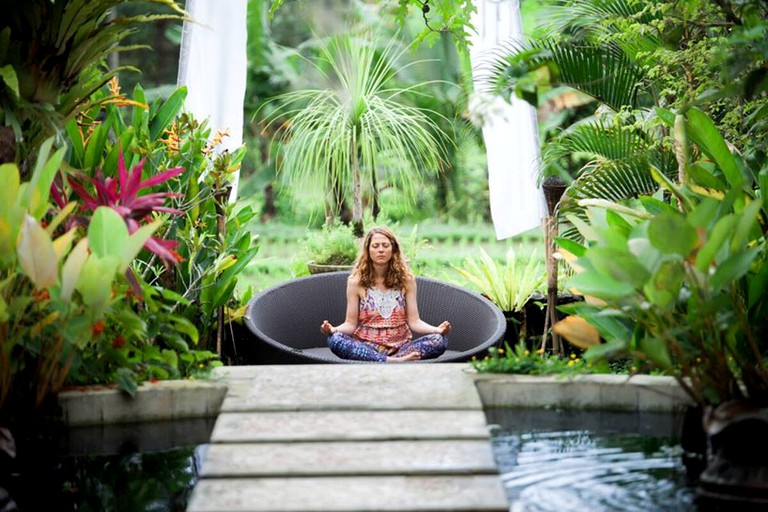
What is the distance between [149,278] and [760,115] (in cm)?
285

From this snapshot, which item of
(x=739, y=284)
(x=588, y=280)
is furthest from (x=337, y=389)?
(x=739, y=284)

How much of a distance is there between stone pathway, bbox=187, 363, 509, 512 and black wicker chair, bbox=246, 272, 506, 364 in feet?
5.15

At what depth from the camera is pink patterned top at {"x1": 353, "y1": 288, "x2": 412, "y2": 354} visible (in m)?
5.22

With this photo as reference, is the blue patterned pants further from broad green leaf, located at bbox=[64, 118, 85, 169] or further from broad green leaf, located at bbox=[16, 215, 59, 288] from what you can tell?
broad green leaf, located at bbox=[16, 215, 59, 288]

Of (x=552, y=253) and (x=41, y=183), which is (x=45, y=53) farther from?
(x=552, y=253)

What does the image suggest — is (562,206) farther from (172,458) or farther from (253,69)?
(253,69)

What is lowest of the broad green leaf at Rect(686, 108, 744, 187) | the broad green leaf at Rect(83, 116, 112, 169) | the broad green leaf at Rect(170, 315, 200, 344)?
the broad green leaf at Rect(170, 315, 200, 344)

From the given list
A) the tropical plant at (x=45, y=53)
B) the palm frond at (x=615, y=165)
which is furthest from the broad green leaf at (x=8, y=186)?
the palm frond at (x=615, y=165)

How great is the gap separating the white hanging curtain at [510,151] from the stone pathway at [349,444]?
3.25 meters

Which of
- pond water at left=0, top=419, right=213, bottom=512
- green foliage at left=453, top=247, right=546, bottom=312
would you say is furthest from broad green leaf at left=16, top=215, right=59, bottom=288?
green foliage at left=453, top=247, right=546, bottom=312

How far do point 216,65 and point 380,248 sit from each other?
1997 millimetres

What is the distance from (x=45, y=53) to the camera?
12.2 feet

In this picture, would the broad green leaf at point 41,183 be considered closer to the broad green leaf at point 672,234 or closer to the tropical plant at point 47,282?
the tropical plant at point 47,282

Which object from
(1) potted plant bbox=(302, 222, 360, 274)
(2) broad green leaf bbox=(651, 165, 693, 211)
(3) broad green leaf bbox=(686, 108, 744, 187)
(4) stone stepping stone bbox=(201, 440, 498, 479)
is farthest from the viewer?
(1) potted plant bbox=(302, 222, 360, 274)
